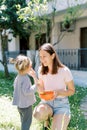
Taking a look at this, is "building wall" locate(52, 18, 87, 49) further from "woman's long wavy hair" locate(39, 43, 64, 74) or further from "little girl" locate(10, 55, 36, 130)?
"woman's long wavy hair" locate(39, 43, 64, 74)

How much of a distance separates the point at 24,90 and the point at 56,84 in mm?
755

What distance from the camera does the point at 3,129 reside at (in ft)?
17.9

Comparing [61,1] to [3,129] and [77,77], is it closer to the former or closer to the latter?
[77,77]

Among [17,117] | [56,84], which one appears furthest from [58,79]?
[17,117]

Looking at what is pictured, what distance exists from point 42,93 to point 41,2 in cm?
759

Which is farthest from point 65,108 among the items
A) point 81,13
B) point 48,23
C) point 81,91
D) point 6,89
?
point 48,23

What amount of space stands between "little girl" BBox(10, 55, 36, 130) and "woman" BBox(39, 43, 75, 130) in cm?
48

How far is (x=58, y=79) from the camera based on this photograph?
3912 mm

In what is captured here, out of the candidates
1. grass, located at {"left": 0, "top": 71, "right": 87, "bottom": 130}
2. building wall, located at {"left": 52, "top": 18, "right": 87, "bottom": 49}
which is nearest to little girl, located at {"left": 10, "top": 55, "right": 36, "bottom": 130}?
grass, located at {"left": 0, "top": 71, "right": 87, "bottom": 130}

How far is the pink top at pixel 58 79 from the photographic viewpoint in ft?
12.7

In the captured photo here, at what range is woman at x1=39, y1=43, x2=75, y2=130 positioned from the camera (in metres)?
3.80

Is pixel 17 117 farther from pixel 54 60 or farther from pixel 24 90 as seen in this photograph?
pixel 54 60

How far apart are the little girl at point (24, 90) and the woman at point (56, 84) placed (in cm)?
48

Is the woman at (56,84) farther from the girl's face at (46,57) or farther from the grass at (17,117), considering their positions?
the grass at (17,117)
